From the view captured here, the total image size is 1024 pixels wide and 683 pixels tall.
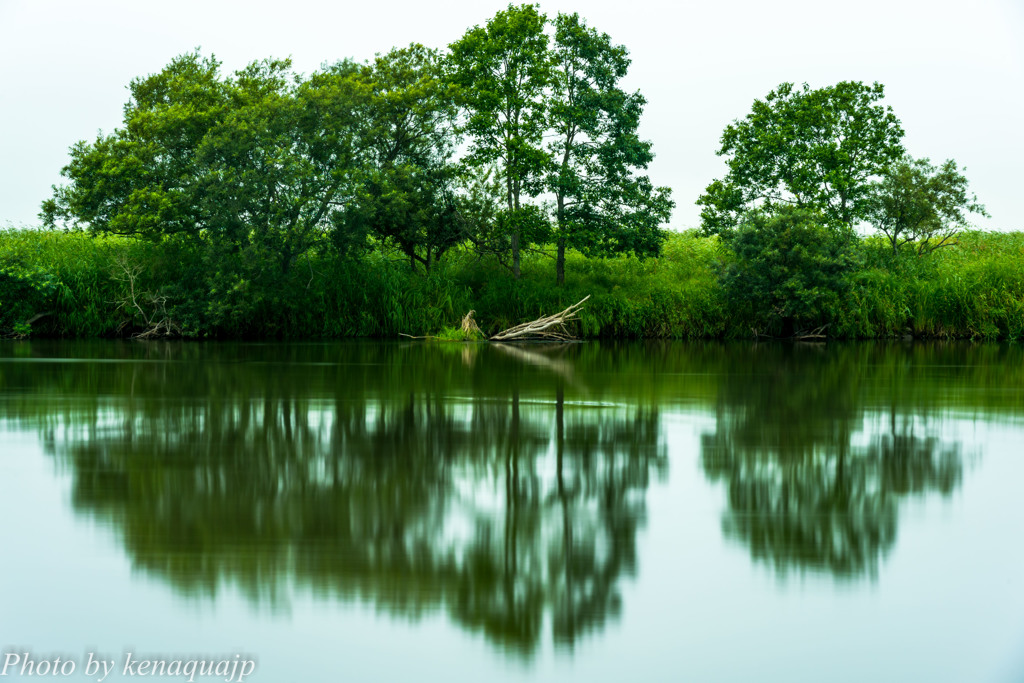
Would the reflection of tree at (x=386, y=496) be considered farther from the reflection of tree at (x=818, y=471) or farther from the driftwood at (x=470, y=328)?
the driftwood at (x=470, y=328)

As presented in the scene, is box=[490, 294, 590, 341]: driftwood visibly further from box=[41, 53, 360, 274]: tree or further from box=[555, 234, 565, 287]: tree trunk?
box=[41, 53, 360, 274]: tree

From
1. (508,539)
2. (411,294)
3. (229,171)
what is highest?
(229,171)

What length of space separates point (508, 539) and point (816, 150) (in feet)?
86.5

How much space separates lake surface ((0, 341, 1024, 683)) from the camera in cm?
377

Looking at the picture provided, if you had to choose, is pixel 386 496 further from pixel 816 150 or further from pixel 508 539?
pixel 816 150

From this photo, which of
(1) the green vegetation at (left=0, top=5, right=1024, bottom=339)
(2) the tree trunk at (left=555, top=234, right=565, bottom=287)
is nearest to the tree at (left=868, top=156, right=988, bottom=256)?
(1) the green vegetation at (left=0, top=5, right=1024, bottom=339)

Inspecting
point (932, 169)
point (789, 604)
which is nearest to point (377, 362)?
point (789, 604)

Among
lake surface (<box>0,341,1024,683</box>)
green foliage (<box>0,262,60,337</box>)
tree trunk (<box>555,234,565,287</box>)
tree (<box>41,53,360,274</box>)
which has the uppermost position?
tree (<box>41,53,360,274</box>)

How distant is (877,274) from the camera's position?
96.3 ft

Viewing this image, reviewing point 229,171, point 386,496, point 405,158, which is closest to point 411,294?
point 405,158

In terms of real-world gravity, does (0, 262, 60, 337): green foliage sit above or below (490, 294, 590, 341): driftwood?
above

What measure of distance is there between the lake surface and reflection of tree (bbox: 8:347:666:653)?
0.08 feet

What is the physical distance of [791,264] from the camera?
26844 mm

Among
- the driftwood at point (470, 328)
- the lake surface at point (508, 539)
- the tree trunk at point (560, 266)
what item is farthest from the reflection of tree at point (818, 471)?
the tree trunk at point (560, 266)
